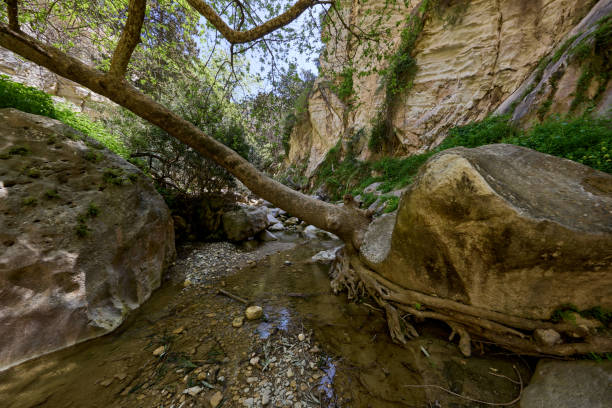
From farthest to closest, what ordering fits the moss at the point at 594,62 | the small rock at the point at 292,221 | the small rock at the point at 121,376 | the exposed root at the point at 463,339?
the small rock at the point at 292,221, the moss at the point at 594,62, the exposed root at the point at 463,339, the small rock at the point at 121,376

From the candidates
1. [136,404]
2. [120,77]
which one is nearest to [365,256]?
[136,404]

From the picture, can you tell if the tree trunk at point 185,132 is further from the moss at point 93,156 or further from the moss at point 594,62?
the moss at point 594,62

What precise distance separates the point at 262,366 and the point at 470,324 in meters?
2.46

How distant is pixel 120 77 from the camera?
298 cm

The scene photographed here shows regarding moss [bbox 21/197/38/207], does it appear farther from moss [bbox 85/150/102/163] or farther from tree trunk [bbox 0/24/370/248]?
tree trunk [bbox 0/24/370/248]

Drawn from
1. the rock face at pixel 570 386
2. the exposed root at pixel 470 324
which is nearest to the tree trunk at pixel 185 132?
the exposed root at pixel 470 324

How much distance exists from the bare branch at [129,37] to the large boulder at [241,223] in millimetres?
4286

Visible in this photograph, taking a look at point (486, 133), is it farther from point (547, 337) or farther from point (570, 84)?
point (547, 337)

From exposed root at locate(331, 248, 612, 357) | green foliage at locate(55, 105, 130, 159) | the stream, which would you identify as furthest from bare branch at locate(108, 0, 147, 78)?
exposed root at locate(331, 248, 612, 357)

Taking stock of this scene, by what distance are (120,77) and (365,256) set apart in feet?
16.3

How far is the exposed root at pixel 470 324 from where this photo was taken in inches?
67.4

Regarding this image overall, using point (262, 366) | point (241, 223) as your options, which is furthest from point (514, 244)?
point (241, 223)

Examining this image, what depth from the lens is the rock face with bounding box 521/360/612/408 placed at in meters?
1.40

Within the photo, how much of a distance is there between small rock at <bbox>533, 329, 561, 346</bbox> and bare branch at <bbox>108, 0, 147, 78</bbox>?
19.9 ft
